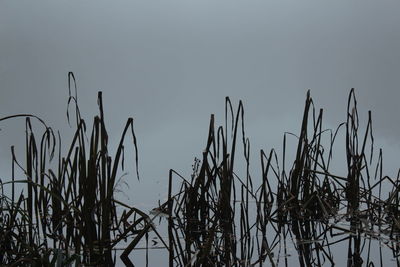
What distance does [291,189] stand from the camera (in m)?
1.63

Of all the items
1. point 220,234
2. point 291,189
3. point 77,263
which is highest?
point 291,189

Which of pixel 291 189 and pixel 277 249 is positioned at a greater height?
pixel 291 189

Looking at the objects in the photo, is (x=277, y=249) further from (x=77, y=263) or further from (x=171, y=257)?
(x=77, y=263)

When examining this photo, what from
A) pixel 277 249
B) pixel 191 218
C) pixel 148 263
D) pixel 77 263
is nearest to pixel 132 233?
pixel 191 218

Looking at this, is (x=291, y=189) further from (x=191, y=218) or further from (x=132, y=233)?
(x=132, y=233)

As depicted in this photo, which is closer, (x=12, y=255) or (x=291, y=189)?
(x=12, y=255)

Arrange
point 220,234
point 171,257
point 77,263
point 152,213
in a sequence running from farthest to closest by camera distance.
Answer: point 152,213 < point 220,234 < point 171,257 < point 77,263

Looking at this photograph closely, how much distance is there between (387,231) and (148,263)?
1.91 ft

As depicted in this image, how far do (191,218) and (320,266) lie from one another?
405mm

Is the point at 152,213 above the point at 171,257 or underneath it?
above

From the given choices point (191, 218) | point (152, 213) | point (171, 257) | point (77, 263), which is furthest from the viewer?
point (152, 213)

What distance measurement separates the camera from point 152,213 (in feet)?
5.09

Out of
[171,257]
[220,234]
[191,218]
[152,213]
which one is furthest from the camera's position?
[152,213]

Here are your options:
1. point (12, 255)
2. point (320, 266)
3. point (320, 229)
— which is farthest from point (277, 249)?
point (12, 255)
